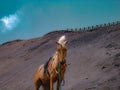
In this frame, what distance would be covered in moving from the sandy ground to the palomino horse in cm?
697

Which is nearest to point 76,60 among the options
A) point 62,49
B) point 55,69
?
point 55,69

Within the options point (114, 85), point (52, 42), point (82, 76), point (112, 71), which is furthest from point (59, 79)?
point (52, 42)

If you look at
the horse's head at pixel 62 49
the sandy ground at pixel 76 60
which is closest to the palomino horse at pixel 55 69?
the horse's head at pixel 62 49

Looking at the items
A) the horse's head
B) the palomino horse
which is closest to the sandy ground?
the palomino horse

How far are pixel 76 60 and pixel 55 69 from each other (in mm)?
24097

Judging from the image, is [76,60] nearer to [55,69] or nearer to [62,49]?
[55,69]

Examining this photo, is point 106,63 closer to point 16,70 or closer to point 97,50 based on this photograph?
point 97,50

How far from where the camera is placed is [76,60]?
38375mm

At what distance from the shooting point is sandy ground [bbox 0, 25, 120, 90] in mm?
29094

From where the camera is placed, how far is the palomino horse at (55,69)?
14.0 meters

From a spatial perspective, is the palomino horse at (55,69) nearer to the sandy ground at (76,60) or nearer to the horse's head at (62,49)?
the horse's head at (62,49)

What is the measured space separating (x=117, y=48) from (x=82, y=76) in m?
4.97

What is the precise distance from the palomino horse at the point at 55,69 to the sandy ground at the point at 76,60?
275 inches

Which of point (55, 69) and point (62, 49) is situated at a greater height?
point (62, 49)
